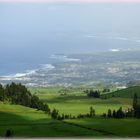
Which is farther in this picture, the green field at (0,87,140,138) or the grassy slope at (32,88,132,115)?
the grassy slope at (32,88,132,115)

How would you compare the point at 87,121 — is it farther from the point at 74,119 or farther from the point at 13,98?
the point at 13,98

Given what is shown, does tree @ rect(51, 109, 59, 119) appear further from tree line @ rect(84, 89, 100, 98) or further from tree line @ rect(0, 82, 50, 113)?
tree line @ rect(84, 89, 100, 98)

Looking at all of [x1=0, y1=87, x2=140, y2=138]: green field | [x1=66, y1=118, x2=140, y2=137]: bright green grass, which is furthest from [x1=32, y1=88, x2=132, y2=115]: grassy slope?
[x1=66, y1=118, x2=140, y2=137]: bright green grass

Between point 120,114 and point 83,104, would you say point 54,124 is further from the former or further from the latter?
point 83,104

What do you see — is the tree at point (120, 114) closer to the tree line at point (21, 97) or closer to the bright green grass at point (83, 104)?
the bright green grass at point (83, 104)

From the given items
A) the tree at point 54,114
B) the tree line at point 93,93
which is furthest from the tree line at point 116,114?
the tree line at point 93,93

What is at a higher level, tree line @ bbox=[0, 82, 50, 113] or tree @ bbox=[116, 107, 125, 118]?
tree line @ bbox=[0, 82, 50, 113]

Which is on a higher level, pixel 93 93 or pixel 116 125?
pixel 93 93

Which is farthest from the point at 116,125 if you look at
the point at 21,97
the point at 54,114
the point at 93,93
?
the point at 93,93

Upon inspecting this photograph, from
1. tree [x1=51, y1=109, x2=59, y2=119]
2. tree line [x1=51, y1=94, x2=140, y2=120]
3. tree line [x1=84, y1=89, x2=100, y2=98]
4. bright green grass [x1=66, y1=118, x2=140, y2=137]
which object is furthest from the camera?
tree line [x1=84, y1=89, x2=100, y2=98]
